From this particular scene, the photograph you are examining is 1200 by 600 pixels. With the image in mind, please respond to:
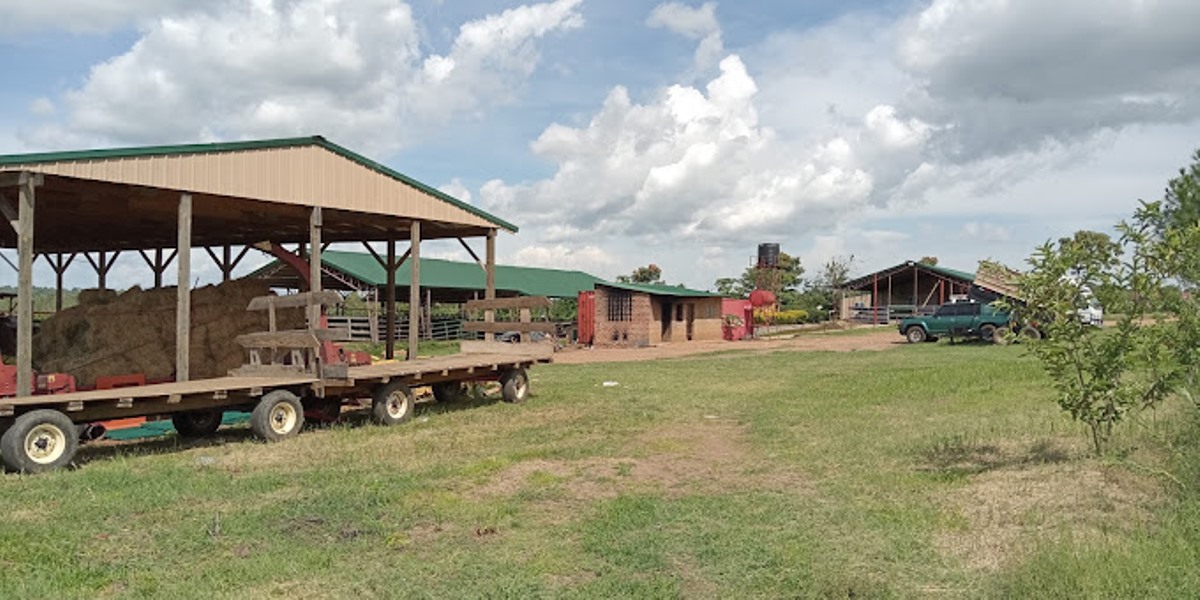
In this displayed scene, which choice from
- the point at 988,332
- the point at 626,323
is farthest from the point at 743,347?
the point at 988,332

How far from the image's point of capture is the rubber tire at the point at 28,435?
999cm

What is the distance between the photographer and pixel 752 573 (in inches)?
246

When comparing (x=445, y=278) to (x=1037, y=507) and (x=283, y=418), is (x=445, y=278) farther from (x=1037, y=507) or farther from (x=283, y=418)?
(x=1037, y=507)

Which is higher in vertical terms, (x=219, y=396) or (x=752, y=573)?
(x=219, y=396)

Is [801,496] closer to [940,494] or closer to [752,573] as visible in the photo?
[940,494]

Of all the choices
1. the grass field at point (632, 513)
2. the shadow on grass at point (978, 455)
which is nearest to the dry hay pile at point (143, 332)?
the grass field at point (632, 513)

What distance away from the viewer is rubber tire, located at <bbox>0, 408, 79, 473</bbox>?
32.8 ft

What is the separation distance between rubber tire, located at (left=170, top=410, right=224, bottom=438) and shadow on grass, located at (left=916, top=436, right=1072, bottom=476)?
Answer: 10.2 m

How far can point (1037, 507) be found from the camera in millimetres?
7699

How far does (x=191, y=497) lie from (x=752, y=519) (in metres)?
5.42

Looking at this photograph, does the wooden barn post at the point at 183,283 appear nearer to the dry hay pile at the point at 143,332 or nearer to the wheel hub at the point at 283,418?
the wheel hub at the point at 283,418

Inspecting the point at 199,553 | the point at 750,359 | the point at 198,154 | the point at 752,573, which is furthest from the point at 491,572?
the point at 750,359

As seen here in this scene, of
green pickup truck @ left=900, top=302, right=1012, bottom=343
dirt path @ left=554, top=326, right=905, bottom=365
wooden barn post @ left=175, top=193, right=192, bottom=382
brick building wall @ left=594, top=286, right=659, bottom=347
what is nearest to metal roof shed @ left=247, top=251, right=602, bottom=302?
brick building wall @ left=594, top=286, right=659, bottom=347

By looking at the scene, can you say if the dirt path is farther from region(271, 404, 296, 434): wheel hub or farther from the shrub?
region(271, 404, 296, 434): wheel hub
